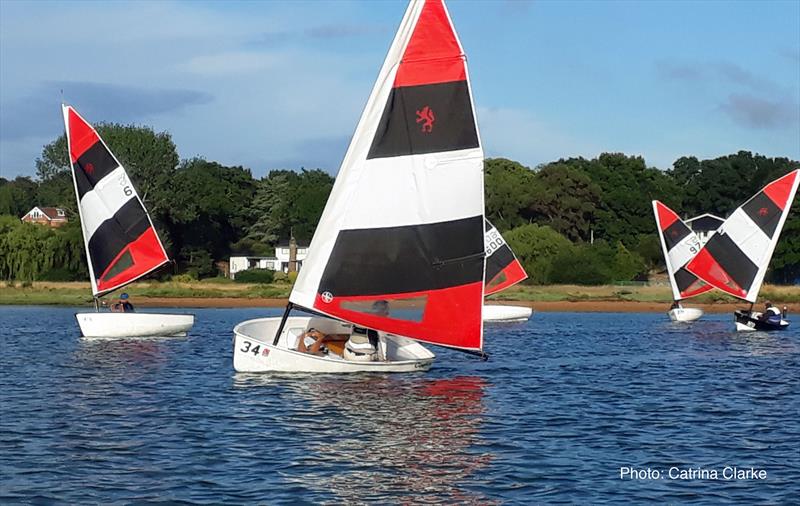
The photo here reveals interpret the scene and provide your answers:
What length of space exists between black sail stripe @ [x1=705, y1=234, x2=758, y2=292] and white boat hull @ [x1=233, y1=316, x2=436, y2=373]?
95.8ft

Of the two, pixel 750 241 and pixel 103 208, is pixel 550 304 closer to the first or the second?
pixel 750 241

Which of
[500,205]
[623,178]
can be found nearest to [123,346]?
[500,205]

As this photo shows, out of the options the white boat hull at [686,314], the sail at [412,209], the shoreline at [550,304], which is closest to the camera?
the sail at [412,209]

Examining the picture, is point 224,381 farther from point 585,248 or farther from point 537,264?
point 585,248

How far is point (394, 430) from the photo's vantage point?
885 inches

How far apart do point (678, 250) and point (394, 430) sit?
49236mm

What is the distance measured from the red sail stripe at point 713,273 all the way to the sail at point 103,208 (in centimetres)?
2832

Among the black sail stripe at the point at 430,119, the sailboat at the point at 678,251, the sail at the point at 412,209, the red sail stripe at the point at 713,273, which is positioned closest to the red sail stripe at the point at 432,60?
the sail at the point at 412,209

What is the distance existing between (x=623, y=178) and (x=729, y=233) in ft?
281

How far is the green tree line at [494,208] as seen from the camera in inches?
3947

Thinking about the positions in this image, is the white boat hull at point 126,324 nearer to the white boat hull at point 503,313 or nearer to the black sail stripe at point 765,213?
the white boat hull at point 503,313

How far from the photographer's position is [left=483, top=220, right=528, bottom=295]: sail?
218 ft

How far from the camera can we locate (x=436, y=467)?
19156mm

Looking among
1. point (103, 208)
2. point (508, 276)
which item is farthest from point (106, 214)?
point (508, 276)
